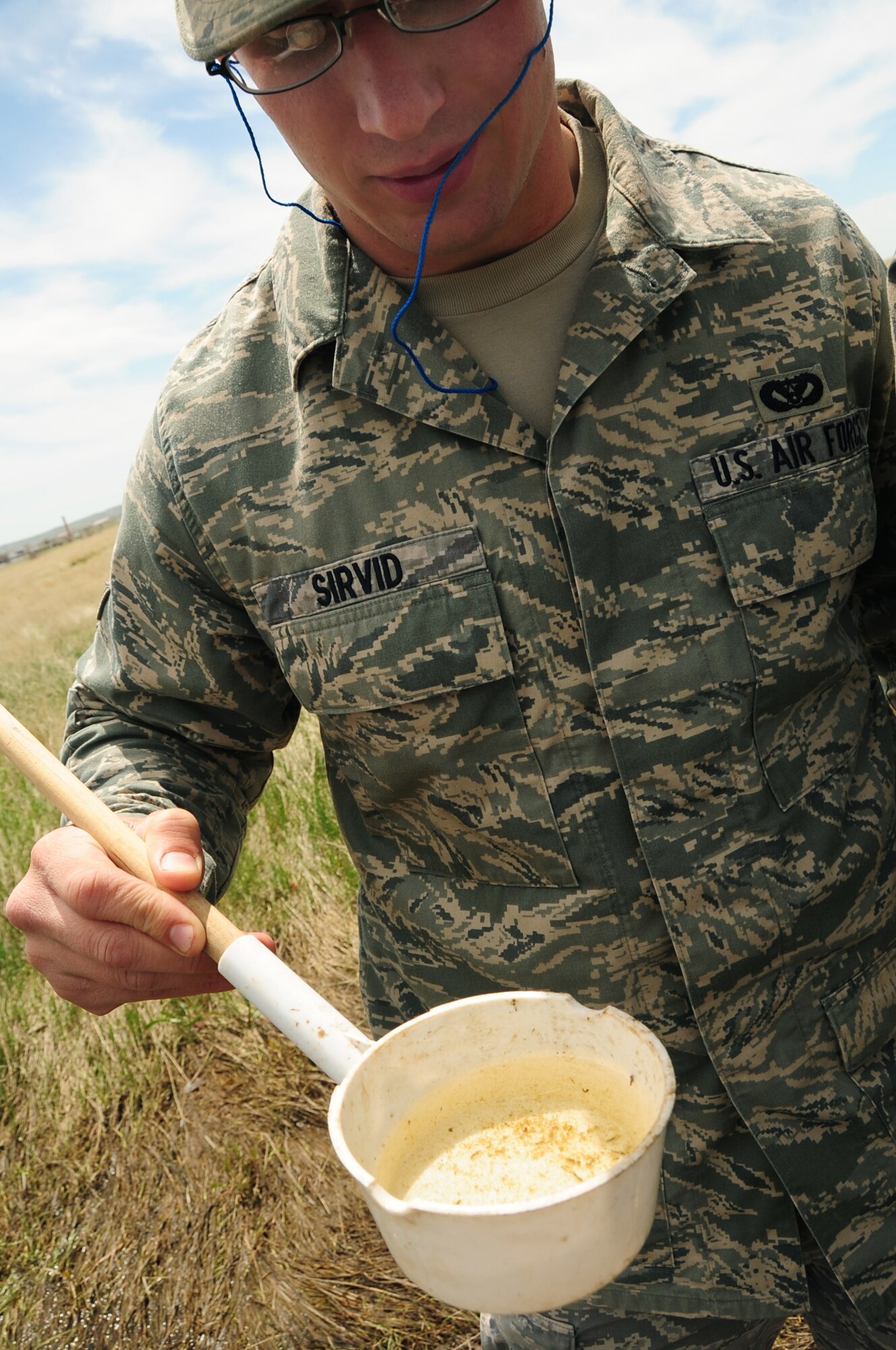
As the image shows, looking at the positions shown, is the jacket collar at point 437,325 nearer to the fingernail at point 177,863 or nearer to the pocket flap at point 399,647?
the pocket flap at point 399,647

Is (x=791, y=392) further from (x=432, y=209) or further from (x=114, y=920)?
(x=114, y=920)

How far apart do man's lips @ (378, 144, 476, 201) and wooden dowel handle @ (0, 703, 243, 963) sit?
0.93 meters

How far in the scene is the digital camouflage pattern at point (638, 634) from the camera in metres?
1.66

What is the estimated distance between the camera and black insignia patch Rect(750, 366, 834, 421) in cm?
168

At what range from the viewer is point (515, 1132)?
50.4 inches

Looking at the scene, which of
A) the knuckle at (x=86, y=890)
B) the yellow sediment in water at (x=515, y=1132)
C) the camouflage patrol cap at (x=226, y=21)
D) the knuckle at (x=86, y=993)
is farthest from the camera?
the knuckle at (x=86, y=993)

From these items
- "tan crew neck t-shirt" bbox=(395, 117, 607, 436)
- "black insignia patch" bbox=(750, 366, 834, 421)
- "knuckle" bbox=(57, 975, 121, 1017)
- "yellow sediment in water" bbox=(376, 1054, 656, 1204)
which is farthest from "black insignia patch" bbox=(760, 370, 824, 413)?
"knuckle" bbox=(57, 975, 121, 1017)

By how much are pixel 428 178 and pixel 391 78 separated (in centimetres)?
13

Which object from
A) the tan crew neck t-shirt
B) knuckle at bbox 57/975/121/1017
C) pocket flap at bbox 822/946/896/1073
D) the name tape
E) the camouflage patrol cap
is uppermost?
the camouflage patrol cap

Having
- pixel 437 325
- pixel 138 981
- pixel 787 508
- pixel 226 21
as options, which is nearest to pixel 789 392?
pixel 787 508

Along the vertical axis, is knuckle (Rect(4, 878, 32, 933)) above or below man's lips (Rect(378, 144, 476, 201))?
below

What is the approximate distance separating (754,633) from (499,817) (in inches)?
19.6

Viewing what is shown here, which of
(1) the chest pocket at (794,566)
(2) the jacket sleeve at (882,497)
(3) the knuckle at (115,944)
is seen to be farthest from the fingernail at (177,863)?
(2) the jacket sleeve at (882,497)

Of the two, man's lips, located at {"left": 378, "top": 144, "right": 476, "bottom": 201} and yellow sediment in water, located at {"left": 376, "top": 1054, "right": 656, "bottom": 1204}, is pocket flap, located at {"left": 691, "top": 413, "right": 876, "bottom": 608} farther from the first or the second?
yellow sediment in water, located at {"left": 376, "top": 1054, "right": 656, "bottom": 1204}
